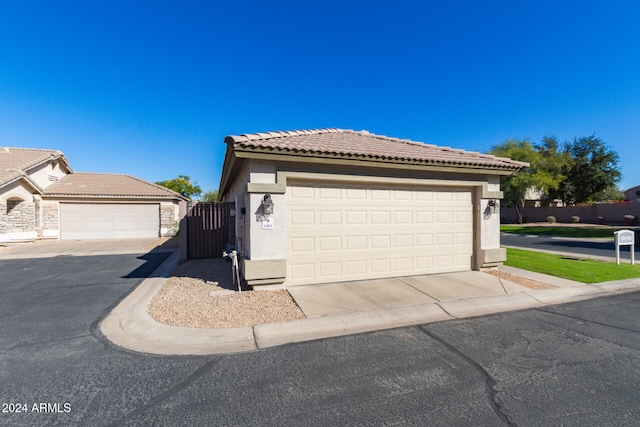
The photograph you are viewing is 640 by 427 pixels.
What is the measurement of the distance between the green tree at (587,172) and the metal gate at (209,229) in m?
43.7

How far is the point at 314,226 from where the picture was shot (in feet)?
23.1

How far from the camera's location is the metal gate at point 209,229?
11.1 metres

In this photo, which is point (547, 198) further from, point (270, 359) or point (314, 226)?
point (270, 359)

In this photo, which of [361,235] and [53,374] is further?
[361,235]

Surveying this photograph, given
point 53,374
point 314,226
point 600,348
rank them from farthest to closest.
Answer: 1. point 314,226
2. point 600,348
3. point 53,374

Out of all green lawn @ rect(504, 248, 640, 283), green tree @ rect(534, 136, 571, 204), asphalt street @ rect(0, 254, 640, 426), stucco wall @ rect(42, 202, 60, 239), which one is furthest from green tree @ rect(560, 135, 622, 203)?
stucco wall @ rect(42, 202, 60, 239)

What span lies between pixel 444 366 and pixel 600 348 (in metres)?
2.56

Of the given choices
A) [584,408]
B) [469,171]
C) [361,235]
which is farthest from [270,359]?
[469,171]

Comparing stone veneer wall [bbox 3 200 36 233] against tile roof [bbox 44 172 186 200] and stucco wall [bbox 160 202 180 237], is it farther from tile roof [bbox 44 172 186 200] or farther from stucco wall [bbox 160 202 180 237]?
stucco wall [bbox 160 202 180 237]

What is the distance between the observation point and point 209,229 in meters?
11.4

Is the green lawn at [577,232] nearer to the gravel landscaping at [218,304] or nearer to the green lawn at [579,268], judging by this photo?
the green lawn at [579,268]

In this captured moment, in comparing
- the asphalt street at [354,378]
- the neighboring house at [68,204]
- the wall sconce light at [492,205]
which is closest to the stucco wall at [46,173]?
the neighboring house at [68,204]

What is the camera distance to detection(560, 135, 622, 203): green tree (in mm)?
34688

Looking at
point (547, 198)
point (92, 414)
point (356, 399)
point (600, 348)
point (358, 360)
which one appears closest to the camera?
point (92, 414)
